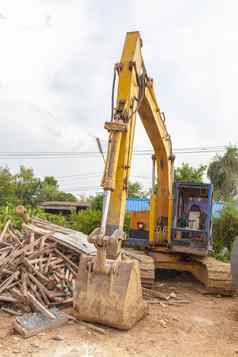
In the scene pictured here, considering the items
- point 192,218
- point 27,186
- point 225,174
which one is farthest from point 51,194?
point 192,218

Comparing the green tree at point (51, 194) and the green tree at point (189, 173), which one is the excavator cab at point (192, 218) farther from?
the green tree at point (51, 194)

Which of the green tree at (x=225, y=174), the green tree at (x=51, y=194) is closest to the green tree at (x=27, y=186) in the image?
the green tree at (x=51, y=194)

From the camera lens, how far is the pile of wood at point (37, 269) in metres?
6.28

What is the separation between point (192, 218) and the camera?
30.9 ft

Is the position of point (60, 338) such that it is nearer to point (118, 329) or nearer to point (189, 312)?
point (118, 329)

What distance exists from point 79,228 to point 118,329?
12074 mm

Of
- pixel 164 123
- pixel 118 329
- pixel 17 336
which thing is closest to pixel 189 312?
pixel 118 329

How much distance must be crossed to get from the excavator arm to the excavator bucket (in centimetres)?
68

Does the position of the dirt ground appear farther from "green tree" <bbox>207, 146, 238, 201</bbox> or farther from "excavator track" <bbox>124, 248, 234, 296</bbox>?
"green tree" <bbox>207, 146, 238, 201</bbox>

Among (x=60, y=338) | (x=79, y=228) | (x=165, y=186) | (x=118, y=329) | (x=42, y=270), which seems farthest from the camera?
(x=79, y=228)

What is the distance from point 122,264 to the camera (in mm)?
5230

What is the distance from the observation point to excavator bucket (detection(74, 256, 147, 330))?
4980 millimetres

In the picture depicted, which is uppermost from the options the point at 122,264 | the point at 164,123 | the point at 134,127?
the point at 164,123

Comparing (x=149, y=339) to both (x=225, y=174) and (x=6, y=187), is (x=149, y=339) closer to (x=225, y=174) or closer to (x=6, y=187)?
(x=225, y=174)
